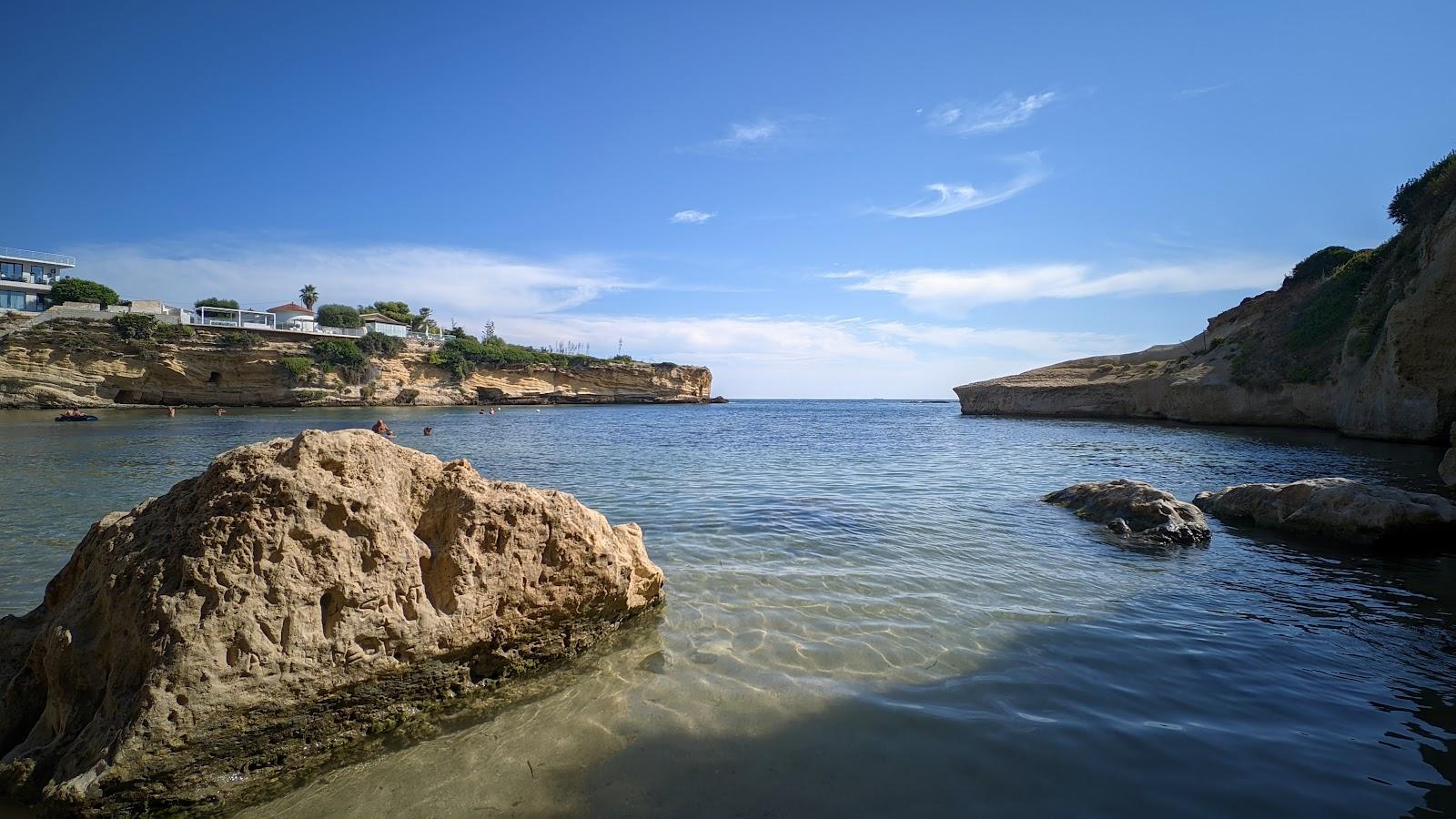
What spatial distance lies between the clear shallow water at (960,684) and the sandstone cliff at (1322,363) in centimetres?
1564

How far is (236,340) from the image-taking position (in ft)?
165

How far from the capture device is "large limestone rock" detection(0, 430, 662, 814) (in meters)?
2.83

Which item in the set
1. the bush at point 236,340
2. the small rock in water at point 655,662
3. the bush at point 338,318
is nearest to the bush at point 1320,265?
the small rock in water at point 655,662

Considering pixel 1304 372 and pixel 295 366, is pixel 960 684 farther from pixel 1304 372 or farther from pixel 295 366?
pixel 295 366

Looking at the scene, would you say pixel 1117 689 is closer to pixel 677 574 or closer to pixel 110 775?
pixel 677 574

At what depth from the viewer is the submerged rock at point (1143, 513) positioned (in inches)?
311

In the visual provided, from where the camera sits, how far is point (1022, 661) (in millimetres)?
4367

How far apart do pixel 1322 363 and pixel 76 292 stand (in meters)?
85.1

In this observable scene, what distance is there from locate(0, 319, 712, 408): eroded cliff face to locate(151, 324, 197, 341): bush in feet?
1.18

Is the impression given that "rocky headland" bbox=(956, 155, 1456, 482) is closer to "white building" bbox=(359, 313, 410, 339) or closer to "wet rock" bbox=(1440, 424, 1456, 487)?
"wet rock" bbox=(1440, 424, 1456, 487)

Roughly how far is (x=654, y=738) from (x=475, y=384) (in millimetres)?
68290

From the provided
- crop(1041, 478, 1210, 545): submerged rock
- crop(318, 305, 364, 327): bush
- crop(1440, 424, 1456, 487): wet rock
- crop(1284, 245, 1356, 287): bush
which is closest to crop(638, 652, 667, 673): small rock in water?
crop(1041, 478, 1210, 545): submerged rock

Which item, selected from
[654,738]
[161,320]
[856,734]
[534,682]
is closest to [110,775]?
[534,682]

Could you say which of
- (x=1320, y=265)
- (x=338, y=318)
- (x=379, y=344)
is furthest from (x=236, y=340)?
(x=1320, y=265)
